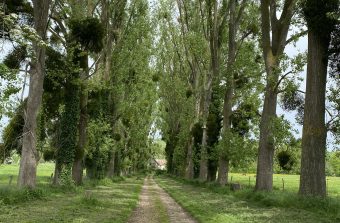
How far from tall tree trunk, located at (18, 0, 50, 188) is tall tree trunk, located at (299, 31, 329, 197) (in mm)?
11778

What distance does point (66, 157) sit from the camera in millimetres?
25156

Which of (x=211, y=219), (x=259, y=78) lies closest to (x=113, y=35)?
(x=259, y=78)

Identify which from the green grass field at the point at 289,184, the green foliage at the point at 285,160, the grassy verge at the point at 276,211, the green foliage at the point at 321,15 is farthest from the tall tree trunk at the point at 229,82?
the green foliage at the point at 321,15

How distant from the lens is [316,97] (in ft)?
53.3

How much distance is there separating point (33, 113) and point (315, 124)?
12.4 m

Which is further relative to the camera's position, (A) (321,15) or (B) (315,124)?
(B) (315,124)

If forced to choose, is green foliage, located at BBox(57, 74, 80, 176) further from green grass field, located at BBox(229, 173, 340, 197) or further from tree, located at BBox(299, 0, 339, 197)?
green grass field, located at BBox(229, 173, 340, 197)

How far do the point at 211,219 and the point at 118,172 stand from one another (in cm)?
3804

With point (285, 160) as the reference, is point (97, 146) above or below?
above

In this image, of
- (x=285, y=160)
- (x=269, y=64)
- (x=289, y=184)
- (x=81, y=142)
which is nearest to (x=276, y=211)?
(x=269, y=64)

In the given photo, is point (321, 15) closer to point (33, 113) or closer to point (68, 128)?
point (33, 113)

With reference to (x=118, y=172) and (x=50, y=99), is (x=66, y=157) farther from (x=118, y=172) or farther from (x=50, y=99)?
(x=118, y=172)

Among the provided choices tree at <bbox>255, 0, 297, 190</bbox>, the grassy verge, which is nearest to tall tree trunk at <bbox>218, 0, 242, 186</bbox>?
tree at <bbox>255, 0, 297, 190</bbox>

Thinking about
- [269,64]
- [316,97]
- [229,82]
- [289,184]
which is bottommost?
[289,184]
